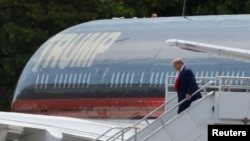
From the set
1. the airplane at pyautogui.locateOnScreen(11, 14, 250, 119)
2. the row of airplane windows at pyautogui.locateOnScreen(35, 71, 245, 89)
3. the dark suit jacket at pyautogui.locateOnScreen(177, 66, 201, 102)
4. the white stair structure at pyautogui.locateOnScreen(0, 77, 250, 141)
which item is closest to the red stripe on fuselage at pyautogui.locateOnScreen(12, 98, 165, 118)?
the airplane at pyautogui.locateOnScreen(11, 14, 250, 119)

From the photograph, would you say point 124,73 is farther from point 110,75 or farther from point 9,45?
point 9,45

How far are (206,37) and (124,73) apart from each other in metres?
2.98

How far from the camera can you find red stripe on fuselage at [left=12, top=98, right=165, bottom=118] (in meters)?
33.2

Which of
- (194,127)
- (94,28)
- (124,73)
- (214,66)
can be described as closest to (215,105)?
(194,127)

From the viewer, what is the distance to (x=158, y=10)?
55.6 meters

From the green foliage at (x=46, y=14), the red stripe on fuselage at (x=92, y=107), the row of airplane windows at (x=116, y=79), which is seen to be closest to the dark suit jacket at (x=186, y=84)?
the row of airplane windows at (x=116, y=79)

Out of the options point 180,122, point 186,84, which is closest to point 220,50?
point 186,84

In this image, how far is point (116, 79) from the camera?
114 ft

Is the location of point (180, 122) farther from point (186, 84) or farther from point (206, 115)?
point (186, 84)

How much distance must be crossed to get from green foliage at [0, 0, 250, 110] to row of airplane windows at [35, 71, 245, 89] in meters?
15.5

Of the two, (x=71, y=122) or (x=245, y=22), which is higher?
(x=245, y=22)

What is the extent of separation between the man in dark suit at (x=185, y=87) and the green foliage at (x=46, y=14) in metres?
28.9

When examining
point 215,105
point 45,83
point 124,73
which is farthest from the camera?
point 45,83

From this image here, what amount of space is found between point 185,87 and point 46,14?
3039 cm
